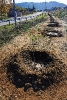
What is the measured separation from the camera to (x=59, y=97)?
881 centimetres

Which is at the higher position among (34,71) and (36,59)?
(34,71)

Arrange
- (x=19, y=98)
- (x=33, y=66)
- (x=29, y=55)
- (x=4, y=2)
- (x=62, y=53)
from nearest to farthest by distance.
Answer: (x=19, y=98) < (x=33, y=66) < (x=29, y=55) < (x=62, y=53) < (x=4, y=2)

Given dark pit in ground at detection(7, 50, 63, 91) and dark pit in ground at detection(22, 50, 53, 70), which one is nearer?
dark pit in ground at detection(7, 50, 63, 91)

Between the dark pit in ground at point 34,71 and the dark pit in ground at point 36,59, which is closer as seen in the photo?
the dark pit in ground at point 34,71

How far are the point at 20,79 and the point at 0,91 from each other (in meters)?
1.14

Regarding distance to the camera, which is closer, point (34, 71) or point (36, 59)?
point (34, 71)

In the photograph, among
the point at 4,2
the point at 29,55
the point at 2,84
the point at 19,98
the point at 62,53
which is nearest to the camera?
the point at 19,98

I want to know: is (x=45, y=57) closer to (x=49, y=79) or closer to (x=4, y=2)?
(x=49, y=79)

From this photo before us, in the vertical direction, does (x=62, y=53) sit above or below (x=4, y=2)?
below

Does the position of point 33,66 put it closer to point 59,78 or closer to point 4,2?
point 59,78

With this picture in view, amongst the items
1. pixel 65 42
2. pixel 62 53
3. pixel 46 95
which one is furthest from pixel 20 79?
pixel 65 42

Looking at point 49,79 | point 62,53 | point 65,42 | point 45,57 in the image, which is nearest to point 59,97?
point 49,79

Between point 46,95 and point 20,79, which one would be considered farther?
point 20,79

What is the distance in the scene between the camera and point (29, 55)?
1185 cm
